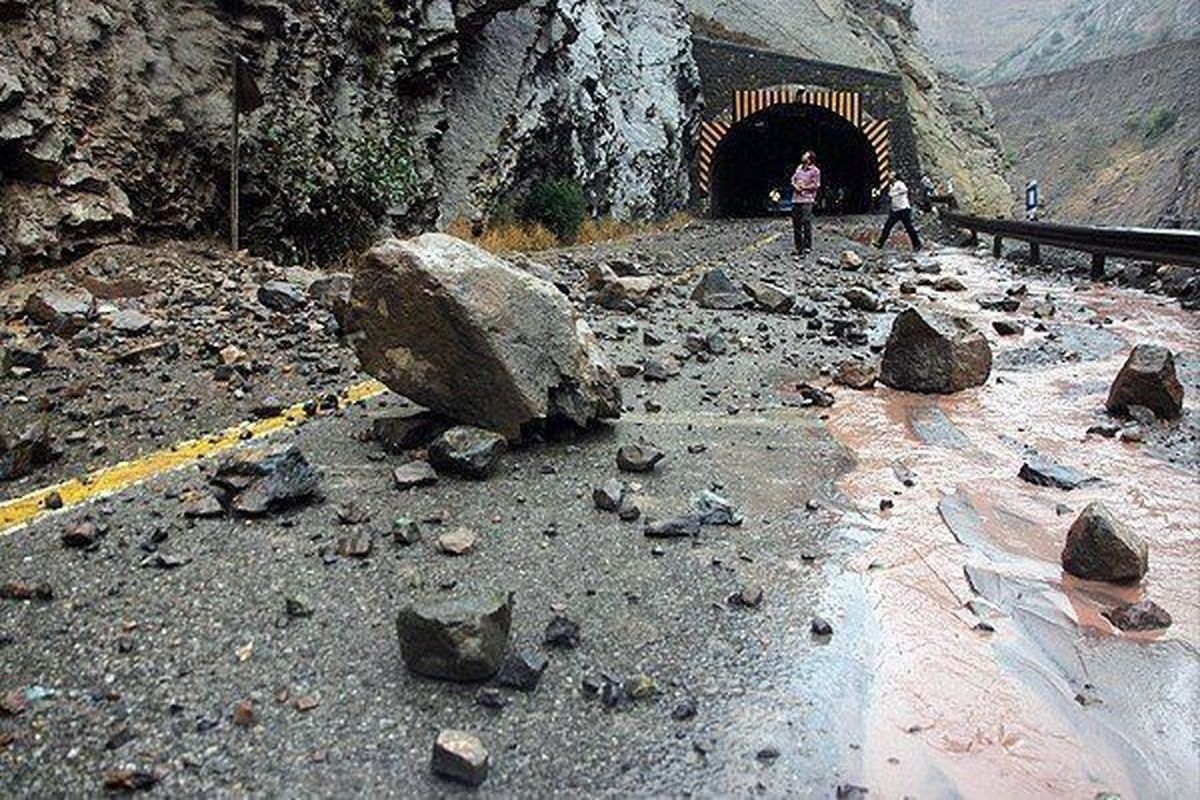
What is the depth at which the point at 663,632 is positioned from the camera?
2.63 meters

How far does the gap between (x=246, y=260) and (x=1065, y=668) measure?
7913mm

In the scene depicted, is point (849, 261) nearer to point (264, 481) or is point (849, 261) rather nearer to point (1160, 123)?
point (264, 481)

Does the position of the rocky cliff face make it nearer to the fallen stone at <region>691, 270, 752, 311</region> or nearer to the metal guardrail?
the fallen stone at <region>691, 270, 752, 311</region>

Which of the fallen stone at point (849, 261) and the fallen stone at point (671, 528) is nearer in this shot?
the fallen stone at point (671, 528)

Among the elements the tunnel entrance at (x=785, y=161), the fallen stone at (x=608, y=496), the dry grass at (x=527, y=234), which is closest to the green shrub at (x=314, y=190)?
the dry grass at (x=527, y=234)

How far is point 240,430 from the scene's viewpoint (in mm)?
4441

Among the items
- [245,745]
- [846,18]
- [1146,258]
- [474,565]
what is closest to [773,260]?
[1146,258]

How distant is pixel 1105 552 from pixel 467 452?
2473 millimetres

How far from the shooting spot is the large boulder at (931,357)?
5.68m

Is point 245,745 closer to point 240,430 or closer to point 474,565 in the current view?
point 474,565

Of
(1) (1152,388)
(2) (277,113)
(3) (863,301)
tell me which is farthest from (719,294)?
(2) (277,113)

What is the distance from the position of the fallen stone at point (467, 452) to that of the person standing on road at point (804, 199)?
39.5 ft

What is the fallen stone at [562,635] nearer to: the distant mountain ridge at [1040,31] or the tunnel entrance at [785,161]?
the tunnel entrance at [785,161]

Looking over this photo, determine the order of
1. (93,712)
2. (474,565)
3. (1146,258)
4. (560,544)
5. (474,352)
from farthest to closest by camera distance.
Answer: (1146,258) → (474,352) → (560,544) → (474,565) → (93,712)
